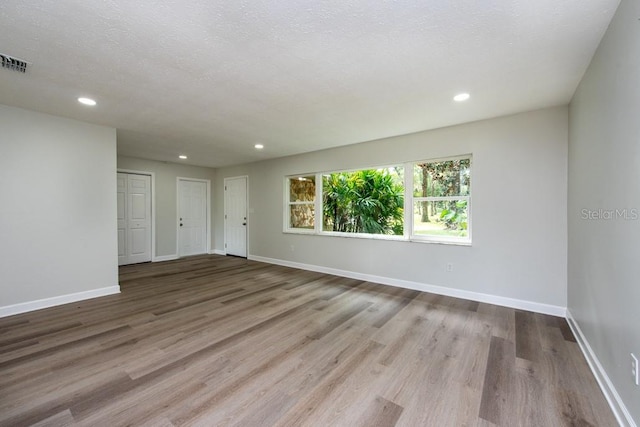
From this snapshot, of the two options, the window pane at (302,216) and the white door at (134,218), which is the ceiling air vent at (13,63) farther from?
the window pane at (302,216)

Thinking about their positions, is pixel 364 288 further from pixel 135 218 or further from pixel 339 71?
pixel 135 218

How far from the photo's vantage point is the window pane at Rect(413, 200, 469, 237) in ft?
12.3

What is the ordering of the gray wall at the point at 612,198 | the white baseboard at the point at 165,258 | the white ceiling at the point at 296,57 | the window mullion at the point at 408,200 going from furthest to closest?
the white baseboard at the point at 165,258 → the window mullion at the point at 408,200 → the white ceiling at the point at 296,57 → the gray wall at the point at 612,198

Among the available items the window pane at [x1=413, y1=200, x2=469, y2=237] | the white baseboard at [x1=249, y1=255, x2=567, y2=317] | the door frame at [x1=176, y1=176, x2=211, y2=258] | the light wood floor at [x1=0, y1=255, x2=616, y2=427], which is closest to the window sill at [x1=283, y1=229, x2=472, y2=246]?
the window pane at [x1=413, y1=200, x2=469, y2=237]

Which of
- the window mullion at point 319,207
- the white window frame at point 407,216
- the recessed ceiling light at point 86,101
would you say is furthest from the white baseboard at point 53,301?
the window mullion at point 319,207

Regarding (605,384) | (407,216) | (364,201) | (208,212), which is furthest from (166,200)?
(605,384)

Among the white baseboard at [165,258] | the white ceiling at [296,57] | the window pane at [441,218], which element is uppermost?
the white ceiling at [296,57]

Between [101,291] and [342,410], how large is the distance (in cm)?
391

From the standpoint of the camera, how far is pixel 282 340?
2.52 metres

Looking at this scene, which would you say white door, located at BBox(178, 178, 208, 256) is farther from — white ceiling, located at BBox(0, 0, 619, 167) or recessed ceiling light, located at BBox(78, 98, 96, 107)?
recessed ceiling light, located at BBox(78, 98, 96, 107)

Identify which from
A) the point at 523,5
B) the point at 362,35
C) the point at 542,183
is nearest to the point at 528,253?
the point at 542,183

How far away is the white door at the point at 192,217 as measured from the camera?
6898 mm

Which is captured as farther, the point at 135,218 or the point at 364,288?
the point at 135,218

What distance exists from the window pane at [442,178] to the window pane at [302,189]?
2.16 meters
